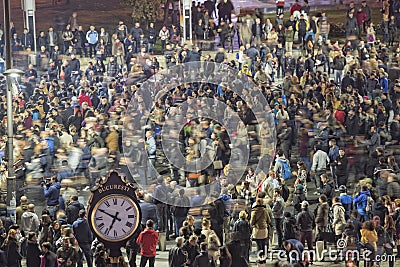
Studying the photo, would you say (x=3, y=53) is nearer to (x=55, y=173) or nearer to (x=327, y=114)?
(x=55, y=173)

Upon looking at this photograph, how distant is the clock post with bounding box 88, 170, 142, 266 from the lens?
65.0 ft

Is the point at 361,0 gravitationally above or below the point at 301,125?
above

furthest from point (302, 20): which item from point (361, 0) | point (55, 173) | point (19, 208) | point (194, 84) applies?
point (19, 208)

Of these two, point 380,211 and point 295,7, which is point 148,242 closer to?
point 380,211

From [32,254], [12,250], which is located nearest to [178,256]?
[32,254]

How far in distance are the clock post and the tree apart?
13.2 meters

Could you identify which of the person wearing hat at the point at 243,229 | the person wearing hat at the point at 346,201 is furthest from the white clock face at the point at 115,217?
the person wearing hat at the point at 346,201

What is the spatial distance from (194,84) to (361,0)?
5.17m

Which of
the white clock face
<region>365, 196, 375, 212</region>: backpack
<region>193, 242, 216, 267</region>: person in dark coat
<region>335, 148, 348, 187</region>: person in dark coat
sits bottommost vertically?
<region>193, 242, 216, 267</region>: person in dark coat

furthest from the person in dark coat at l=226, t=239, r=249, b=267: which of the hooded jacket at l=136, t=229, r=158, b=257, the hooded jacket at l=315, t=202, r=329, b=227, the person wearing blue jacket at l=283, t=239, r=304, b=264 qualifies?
the hooded jacket at l=315, t=202, r=329, b=227

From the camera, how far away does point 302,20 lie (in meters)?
31.7

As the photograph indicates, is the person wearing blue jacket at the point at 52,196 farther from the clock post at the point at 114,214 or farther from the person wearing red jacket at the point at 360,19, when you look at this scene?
the person wearing red jacket at the point at 360,19

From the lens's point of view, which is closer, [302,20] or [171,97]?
[171,97]

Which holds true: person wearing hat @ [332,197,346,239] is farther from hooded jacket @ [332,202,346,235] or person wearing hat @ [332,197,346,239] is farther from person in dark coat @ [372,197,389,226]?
person in dark coat @ [372,197,389,226]
